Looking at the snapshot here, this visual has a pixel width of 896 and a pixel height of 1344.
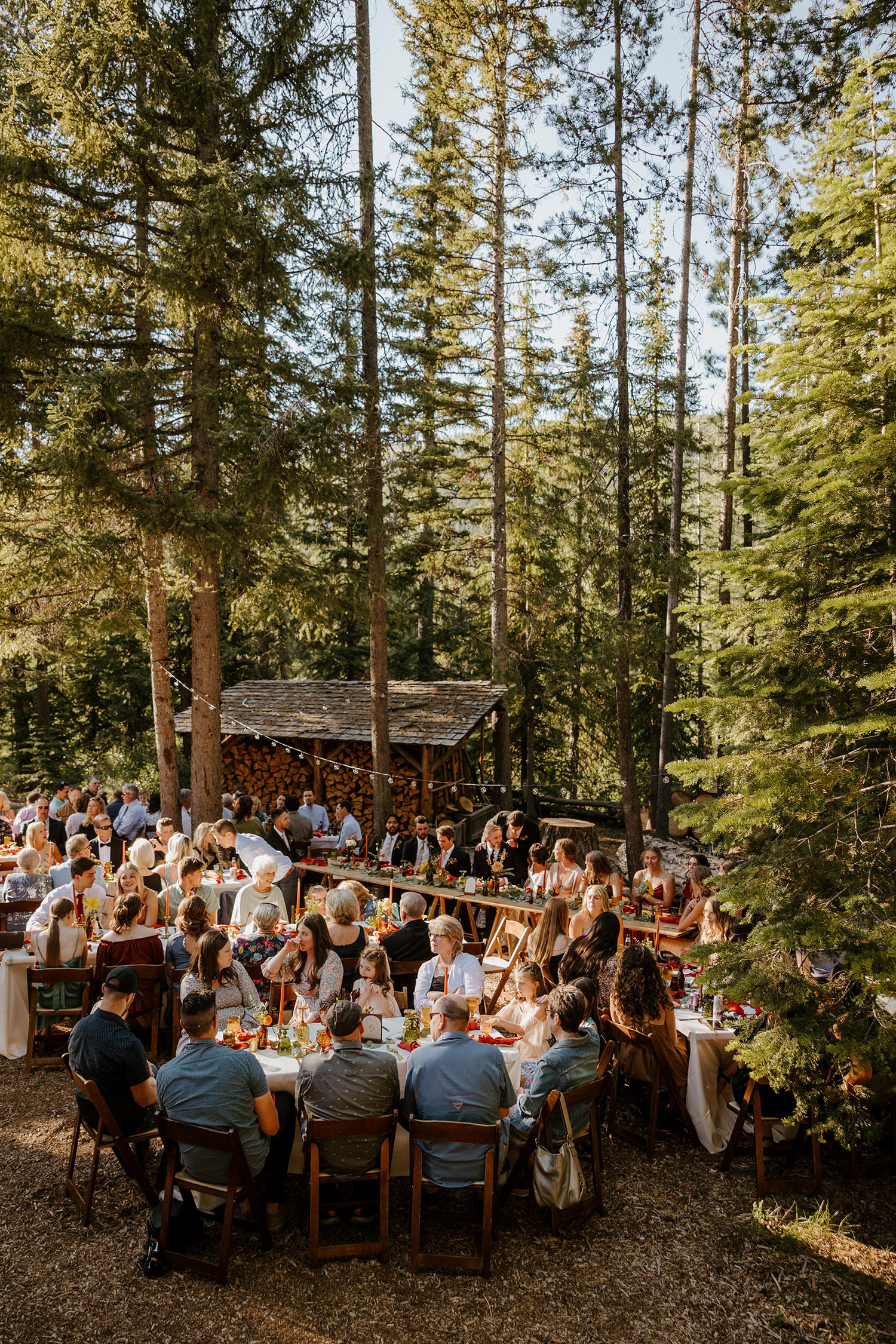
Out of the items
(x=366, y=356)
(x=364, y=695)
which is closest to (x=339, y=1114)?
(x=366, y=356)

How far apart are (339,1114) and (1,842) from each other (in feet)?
26.5

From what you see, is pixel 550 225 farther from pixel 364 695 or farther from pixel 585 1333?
pixel 585 1333

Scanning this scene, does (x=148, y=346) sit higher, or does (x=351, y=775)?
(x=148, y=346)

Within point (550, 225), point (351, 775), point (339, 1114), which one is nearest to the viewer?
point (339, 1114)

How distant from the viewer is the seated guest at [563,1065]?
4383mm

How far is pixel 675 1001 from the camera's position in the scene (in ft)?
19.4

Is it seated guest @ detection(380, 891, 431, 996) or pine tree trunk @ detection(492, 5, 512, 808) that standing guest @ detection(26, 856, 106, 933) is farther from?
pine tree trunk @ detection(492, 5, 512, 808)

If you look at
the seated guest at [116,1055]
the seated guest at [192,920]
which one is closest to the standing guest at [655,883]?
the seated guest at [192,920]

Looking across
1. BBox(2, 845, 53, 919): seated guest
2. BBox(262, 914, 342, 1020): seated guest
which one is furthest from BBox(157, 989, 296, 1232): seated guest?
BBox(2, 845, 53, 919): seated guest

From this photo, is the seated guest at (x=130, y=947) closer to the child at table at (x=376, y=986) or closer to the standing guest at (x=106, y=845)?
the child at table at (x=376, y=986)

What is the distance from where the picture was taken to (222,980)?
16.3ft

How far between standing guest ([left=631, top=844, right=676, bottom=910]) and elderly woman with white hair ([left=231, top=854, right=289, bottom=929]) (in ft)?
12.0

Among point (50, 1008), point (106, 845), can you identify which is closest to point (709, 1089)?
point (50, 1008)

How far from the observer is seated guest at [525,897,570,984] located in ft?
20.5
